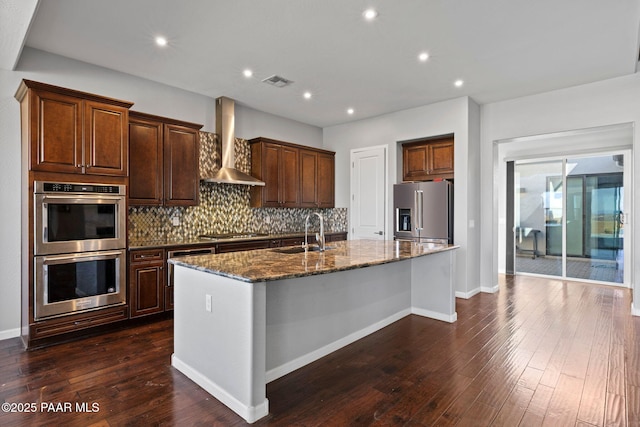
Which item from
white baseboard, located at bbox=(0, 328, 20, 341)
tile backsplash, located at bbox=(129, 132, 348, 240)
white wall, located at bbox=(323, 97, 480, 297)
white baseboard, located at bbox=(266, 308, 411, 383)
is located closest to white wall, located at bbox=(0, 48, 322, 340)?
white baseboard, located at bbox=(0, 328, 20, 341)

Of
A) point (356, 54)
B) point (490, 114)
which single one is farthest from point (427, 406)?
point (490, 114)

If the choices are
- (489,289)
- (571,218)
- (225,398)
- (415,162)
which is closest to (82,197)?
(225,398)

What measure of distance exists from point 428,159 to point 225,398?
4640 mm

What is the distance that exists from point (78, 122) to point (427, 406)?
393 centimetres

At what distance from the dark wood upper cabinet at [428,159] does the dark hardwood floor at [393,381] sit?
252 centimetres

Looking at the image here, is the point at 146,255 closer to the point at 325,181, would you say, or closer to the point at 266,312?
the point at 266,312

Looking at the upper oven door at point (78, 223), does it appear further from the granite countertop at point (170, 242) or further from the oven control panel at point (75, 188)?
the granite countertop at point (170, 242)

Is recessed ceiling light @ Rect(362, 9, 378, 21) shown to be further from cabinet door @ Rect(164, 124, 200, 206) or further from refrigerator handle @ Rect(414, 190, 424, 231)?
refrigerator handle @ Rect(414, 190, 424, 231)

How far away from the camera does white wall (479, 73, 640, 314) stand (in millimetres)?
4262

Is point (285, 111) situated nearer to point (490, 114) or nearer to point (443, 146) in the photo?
point (443, 146)

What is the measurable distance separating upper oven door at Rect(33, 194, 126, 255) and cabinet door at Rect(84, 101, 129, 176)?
1.00ft

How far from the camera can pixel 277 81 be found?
4.43 meters

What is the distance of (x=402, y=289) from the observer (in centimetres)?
411

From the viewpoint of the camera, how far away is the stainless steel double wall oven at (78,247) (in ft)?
10.3
